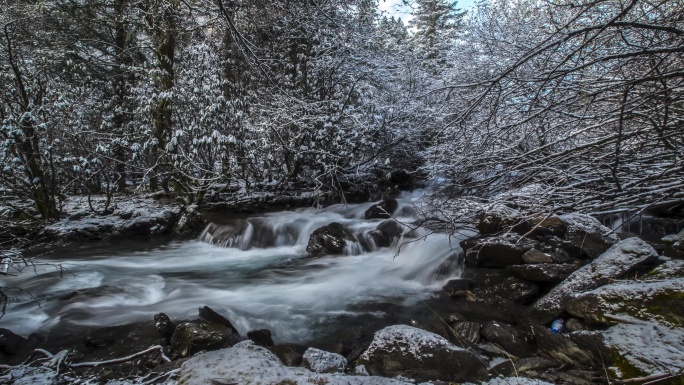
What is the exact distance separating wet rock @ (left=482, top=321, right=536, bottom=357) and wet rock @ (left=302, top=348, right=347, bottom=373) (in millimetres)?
1596

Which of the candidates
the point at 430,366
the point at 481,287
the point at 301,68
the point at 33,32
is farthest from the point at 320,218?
the point at 33,32

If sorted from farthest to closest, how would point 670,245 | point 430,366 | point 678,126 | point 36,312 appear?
1. point 36,312
2. point 670,245
3. point 430,366
4. point 678,126

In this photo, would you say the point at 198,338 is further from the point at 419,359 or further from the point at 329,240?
the point at 329,240

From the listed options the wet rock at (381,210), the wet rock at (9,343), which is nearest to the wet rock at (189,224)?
the wet rock at (381,210)

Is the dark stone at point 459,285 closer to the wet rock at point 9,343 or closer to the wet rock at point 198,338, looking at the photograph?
the wet rock at point 198,338

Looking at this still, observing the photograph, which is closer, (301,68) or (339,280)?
(339,280)

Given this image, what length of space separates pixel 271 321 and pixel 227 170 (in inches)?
261

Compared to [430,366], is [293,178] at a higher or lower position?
higher

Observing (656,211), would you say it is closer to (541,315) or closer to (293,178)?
(541,315)

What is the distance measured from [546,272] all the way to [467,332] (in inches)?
57.9

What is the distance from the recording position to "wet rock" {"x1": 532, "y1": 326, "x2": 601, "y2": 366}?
109 inches

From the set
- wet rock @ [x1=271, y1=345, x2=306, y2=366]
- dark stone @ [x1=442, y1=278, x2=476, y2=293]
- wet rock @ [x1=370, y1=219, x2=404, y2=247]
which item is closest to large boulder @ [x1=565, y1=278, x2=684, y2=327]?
dark stone @ [x1=442, y1=278, x2=476, y2=293]

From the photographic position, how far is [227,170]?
1026 centimetres

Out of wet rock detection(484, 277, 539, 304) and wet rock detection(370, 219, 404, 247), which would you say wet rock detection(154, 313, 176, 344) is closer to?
wet rock detection(484, 277, 539, 304)
